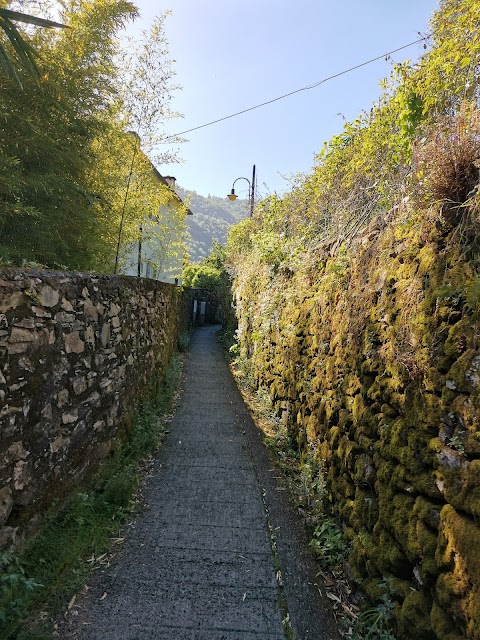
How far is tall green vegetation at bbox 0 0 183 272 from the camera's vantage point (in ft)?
10.5

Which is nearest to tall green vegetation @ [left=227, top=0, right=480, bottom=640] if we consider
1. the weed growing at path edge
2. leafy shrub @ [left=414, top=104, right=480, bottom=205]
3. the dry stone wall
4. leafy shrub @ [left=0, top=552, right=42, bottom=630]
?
leafy shrub @ [left=414, top=104, right=480, bottom=205]

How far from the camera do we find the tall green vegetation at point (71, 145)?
3.21m

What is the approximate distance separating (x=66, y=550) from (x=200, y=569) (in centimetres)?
83

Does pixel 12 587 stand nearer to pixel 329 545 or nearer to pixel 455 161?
pixel 329 545

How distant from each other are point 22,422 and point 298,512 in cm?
226

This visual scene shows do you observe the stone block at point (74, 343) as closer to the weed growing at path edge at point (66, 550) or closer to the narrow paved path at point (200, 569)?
the weed growing at path edge at point (66, 550)

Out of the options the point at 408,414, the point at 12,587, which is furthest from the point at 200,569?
the point at 408,414

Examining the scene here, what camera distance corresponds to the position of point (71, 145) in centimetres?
361

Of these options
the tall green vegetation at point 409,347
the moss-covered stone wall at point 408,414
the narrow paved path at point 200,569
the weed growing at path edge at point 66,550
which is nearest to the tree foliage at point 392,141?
the tall green vegetation at point 409,347

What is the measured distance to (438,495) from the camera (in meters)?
1.82

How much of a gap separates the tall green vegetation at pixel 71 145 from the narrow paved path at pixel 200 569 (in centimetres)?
224

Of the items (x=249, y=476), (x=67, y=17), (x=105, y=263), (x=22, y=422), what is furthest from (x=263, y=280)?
(x=22, y=422)

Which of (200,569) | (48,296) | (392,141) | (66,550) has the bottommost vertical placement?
(200,569)

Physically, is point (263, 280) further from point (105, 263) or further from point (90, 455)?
point (90, 455)
